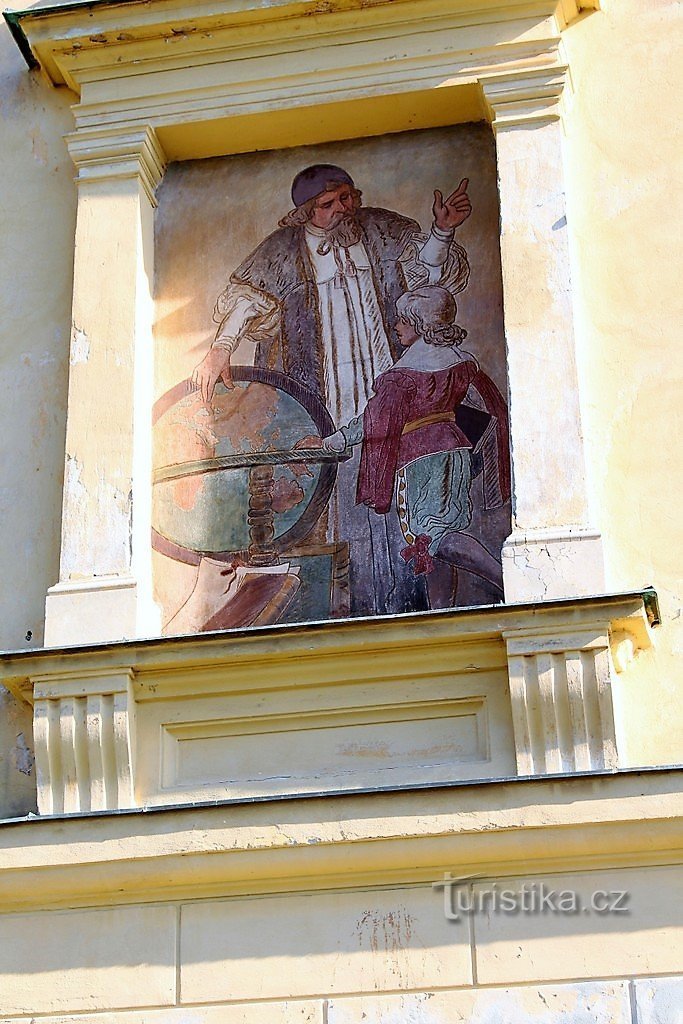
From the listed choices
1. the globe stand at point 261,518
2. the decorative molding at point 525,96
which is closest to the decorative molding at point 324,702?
the globe stand at point 261,518

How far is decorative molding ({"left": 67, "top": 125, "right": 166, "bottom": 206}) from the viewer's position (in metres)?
5.56

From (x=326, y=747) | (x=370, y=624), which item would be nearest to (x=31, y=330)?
(x=370, y=624)

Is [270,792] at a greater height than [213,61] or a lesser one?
lesser

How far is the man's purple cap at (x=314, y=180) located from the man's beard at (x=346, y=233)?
0.42 feet

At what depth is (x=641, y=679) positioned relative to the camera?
4789 mm

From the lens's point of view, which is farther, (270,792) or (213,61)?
(213,61)

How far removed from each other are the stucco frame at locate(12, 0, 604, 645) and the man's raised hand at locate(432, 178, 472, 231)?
25 cm

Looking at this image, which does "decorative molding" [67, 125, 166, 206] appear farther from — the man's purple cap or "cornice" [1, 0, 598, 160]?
the man's purple cap

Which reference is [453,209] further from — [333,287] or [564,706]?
[564,706]

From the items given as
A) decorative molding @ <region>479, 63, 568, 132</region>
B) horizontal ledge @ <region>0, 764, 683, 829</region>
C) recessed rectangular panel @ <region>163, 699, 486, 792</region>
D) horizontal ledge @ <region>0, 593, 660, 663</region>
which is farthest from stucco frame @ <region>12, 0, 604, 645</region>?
horizontal ledge @ <region>0, 764, 683, 829</region>

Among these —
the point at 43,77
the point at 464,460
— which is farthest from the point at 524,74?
the point at 43,77

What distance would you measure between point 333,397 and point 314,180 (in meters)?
0.77

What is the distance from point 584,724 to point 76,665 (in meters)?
1.36

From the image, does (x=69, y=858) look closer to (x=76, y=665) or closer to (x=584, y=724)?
(x=76, y=665)
